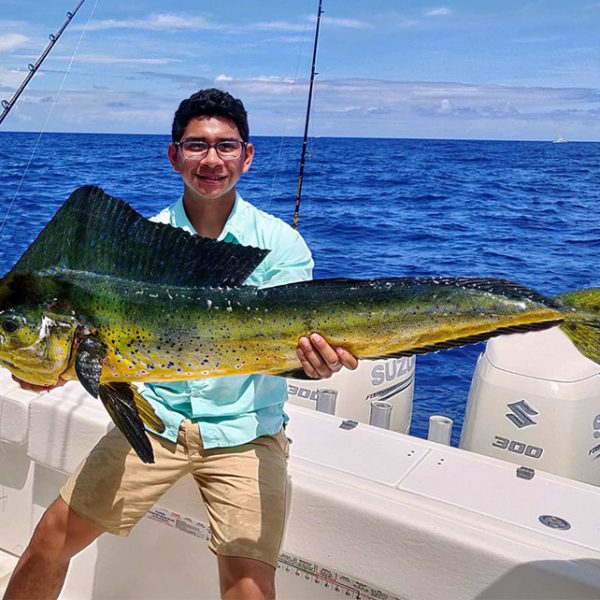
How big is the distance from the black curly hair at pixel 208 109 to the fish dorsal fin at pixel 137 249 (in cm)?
61

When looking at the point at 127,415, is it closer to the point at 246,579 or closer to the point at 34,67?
the point at 246,579

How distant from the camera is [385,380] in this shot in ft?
12.1

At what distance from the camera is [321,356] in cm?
168

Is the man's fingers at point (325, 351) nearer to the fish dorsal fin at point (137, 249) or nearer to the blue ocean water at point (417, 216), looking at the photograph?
the fish dorsal fin at point (137, 249)

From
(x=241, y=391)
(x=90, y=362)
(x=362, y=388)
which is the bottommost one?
(x=362, y=388)

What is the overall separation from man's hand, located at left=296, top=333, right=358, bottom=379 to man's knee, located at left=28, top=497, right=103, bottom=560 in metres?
1.00

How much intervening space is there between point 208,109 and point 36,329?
3.07ft

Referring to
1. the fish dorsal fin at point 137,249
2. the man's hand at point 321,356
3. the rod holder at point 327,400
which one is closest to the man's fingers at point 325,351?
the man's hand at point 321,356

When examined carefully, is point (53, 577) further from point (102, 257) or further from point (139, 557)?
point (102, 257)

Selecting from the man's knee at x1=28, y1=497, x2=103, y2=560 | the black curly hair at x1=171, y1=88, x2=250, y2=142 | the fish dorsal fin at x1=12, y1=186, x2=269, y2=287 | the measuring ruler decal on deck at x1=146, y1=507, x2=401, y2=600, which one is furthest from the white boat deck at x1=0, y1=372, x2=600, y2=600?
the black curly hair at x1=171, y1=88, x2=250, y2=142

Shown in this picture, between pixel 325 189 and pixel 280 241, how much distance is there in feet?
89.5

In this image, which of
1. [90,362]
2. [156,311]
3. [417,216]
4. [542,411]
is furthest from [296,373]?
[417,216]

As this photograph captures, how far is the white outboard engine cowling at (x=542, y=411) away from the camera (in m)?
3.09

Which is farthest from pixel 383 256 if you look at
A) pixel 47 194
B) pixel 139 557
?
pixel 139 557
